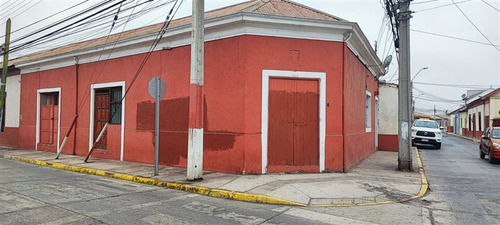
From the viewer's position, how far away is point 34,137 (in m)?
16.2

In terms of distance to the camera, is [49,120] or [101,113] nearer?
[101,113]

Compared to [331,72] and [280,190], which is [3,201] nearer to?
[280,190]

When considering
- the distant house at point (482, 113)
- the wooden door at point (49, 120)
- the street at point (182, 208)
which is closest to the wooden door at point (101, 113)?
the wooden door at point (49, 120)

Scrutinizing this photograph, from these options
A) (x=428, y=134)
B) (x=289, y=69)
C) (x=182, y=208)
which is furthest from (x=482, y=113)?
(x=182, y=208)

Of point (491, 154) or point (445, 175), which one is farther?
point (491, 154)

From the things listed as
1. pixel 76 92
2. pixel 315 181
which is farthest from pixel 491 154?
pixel 76 92

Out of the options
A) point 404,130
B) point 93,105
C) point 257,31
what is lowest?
point 404,130

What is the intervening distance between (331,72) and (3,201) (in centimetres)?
843

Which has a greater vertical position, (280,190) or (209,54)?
(209,54)

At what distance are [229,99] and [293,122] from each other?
1.96 m

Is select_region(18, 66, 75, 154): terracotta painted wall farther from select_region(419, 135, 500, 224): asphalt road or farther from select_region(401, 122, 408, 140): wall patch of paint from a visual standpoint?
select_region(419, 135, 500, 224): asphalt road

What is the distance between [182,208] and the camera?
6.08 metres

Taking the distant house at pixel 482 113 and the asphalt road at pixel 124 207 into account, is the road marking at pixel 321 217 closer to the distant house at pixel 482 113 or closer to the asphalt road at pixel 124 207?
the asphalt road at pixel 124 207

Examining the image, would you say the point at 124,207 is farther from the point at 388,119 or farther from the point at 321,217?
the point at 388,119
